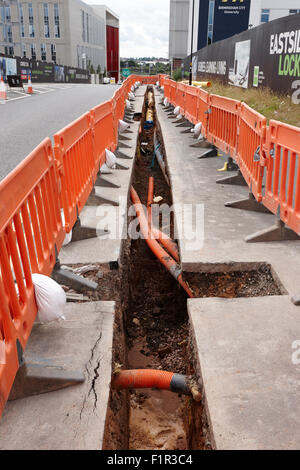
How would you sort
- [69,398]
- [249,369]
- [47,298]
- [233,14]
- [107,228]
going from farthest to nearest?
[233,14] → [107,228] → [47,298] → [249,369] → [69,398]

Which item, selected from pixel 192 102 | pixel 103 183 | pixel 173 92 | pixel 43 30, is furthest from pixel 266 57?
pixel 43 30

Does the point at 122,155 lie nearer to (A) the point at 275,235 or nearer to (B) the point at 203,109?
(B) the point at 203,109

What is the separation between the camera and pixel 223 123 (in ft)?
28.3

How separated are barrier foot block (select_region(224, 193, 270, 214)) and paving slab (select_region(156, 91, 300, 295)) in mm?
88

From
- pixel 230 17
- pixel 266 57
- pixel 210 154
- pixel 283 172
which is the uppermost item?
pixel 230 17

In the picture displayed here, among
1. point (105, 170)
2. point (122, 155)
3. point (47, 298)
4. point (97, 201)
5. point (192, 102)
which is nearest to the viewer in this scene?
point (47, 298)

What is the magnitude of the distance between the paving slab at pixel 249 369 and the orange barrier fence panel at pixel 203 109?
7079mm

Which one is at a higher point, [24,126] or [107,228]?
[24,126]

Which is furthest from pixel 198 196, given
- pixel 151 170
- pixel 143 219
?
pixel 151 170

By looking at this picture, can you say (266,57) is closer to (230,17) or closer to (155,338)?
(155,338)

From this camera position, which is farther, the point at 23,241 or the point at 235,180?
the point at 235,180

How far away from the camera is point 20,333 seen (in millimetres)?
2744

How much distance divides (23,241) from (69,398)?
1.05 metres
